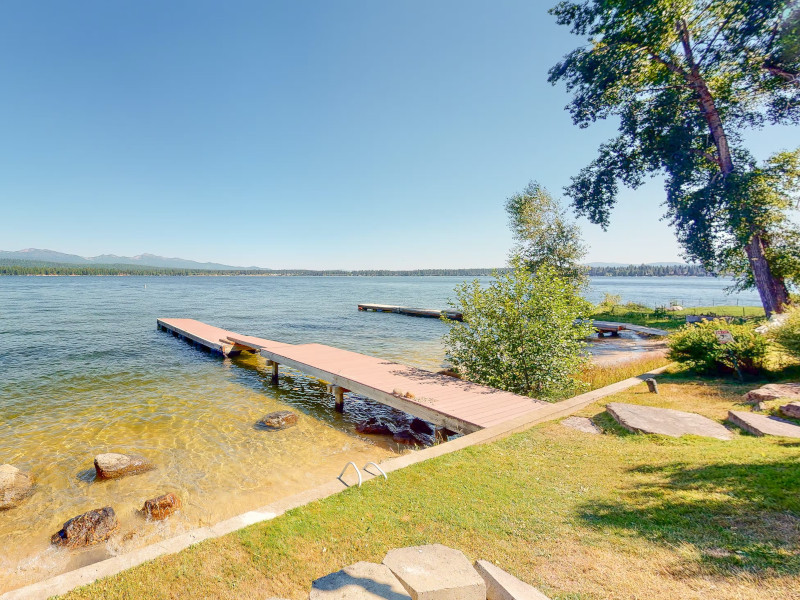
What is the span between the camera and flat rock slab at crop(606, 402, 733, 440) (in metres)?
5.76

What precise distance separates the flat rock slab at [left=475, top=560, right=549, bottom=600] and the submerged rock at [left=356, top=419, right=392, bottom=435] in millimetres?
6654

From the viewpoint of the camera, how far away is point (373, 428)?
9.52 meters

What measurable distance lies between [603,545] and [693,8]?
23.1 meters

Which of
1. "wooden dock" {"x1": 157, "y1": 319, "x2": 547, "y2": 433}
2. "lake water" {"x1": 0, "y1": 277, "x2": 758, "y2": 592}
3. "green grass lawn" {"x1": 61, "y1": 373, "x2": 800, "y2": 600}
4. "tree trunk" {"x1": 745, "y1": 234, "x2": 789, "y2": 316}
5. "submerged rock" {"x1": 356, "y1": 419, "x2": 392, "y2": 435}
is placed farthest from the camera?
"tree trunk" {"x1": 745, "y1": 234, "x2": 789, "y2": 316}

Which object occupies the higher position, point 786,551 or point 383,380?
point 786,551

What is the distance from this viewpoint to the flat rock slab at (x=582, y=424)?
20.7 feet

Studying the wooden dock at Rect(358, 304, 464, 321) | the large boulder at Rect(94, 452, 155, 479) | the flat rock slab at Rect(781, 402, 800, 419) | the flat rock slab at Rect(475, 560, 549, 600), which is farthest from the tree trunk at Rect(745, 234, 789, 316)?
the large boulder at Rect(94, 452, 155, 479)

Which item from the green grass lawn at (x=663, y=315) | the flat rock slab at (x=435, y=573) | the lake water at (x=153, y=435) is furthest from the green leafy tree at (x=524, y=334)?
the green grass lawn at (x=663, y=315)

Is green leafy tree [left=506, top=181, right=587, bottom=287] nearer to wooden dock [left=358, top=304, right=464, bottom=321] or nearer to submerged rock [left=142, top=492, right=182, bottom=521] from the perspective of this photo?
wooden dock [left=358, top=304, right=464, bottom=321]

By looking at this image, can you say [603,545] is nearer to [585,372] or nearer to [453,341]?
[453,341]

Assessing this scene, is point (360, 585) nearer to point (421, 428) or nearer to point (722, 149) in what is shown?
point (421, 428)

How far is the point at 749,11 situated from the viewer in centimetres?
1438

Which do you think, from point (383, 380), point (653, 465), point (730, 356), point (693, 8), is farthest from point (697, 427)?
point (693, 8)

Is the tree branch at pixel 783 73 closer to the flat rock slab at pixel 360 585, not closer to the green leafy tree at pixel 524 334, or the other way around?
the green leafy tree at pixel 524 334
